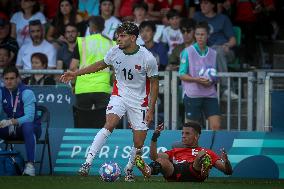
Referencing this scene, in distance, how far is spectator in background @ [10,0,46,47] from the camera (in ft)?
75.1

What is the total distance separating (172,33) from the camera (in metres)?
22.0

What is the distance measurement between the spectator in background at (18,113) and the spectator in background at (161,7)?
15.5ft

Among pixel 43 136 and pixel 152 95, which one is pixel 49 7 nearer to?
pixel 43 136

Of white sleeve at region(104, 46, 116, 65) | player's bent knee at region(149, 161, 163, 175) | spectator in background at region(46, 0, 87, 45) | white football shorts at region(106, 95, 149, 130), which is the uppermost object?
spectator in background at region(46, 0, 87, 45)

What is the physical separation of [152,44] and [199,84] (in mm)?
2522

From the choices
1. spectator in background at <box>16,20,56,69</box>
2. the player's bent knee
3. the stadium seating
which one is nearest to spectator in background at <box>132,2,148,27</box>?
spectator in background at <box>16,20,56,69</box>

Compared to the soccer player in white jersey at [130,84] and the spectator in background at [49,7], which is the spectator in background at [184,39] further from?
the soccer player in white jersey at [130,84]

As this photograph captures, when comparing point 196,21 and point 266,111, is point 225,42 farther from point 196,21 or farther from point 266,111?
point 266,111

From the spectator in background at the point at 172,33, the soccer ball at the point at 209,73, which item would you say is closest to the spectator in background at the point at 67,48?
the spectator in background at the point at 172,33

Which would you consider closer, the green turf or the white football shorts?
the green turf

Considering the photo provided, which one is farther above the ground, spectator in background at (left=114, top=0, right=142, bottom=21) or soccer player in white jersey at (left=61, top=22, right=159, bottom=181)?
spectator in background at (left=114, top=0, right=142, bottom=21)

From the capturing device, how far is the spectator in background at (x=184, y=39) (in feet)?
69.3

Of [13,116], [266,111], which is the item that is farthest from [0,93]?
[266,111]

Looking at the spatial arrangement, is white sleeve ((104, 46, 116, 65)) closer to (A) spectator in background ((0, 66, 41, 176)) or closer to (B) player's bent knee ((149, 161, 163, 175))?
(B) player's bent knee ((149, 161, 163, 175))
